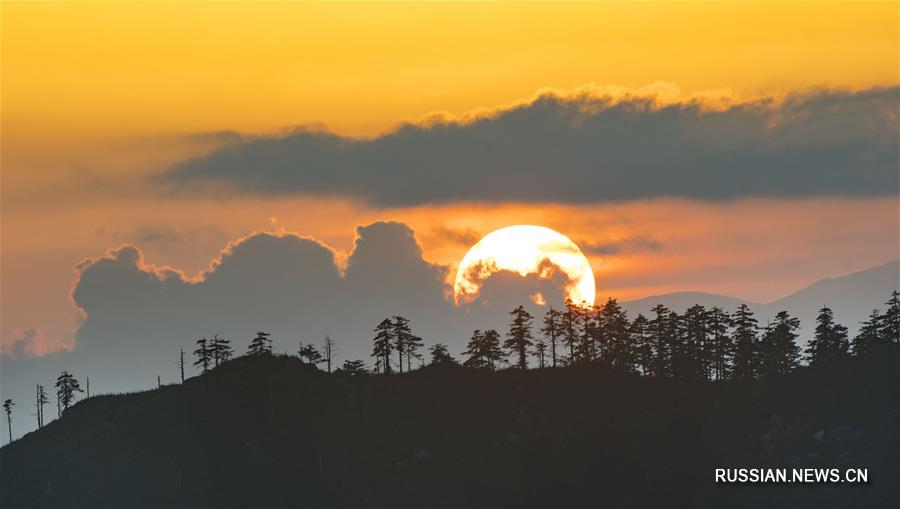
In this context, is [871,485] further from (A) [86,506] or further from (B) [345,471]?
(A) [86,506]

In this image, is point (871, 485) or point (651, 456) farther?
point (651, 456)

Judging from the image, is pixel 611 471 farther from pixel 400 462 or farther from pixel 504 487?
pixel 400 462

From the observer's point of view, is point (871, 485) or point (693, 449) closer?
point (871, 485)

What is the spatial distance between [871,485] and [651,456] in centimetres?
3206

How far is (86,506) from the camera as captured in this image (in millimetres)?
197625

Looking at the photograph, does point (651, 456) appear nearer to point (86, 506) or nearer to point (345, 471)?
point (345, 471)

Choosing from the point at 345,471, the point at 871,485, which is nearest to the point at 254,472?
the point at 345,471

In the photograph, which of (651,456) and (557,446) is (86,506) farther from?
(651,456)

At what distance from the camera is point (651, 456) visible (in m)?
196

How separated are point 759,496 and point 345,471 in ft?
201

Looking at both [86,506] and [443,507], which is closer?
[443,507]

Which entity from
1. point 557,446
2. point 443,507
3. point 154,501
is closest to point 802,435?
point 557,446

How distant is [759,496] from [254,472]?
75894 mm

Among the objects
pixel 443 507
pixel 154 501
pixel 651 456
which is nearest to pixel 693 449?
pixel 651 456
